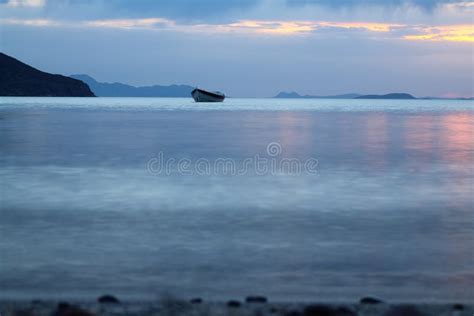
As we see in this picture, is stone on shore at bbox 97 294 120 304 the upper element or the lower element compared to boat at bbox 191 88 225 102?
lower

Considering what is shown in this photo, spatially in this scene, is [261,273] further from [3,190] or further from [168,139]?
[168,139]

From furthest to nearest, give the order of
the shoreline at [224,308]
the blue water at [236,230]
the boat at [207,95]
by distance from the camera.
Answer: the boat at [207,95], the blue water at [236,230], the shoreline at [224,308]

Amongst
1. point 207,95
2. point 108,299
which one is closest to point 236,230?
point 108,299

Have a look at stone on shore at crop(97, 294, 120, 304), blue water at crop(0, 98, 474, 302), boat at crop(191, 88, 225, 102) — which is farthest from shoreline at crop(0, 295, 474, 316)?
boat at crop(191, 88, 225, 102)

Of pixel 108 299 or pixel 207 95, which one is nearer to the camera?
pixel 108 299

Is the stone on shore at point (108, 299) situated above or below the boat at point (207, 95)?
below

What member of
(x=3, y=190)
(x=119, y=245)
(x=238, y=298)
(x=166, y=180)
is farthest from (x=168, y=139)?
(x=238, y=298)

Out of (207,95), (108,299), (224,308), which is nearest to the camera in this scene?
(224,308)

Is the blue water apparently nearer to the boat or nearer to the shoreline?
the shoreline

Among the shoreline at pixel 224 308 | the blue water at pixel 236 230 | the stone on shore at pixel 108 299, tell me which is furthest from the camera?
the blue water at pixel 236 230

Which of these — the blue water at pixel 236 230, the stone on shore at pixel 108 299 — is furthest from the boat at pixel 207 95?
the stone on shore at pixel 108 299

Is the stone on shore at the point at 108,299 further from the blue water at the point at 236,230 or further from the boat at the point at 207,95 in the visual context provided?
the boat at the point at 207,95

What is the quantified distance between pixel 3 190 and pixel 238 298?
27.5 feet

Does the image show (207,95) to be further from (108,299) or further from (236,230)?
(108,299)
